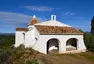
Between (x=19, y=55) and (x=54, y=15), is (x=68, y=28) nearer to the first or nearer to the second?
(x=54, y=15)

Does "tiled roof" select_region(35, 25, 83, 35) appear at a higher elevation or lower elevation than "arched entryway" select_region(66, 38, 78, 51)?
higher

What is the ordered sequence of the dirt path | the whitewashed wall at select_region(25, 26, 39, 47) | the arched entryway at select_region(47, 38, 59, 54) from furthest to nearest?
the arched entryway at select_region(47, 38, 59, 54) < the whitewashed wall at select_region(25, 26, 39, 47) < the dirt path

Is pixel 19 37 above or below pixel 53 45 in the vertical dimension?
above

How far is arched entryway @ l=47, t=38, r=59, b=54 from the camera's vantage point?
2941 cm

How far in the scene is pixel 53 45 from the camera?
99.3 feet

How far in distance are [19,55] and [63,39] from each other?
30.6ft

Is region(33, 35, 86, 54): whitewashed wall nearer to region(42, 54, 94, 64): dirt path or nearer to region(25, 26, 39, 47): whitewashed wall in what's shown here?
region(25, 26, 39, 47): whitewashed wall

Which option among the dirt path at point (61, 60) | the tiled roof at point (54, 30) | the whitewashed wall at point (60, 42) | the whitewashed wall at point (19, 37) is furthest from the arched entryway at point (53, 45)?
the whitewashed wall at point (19, 37)

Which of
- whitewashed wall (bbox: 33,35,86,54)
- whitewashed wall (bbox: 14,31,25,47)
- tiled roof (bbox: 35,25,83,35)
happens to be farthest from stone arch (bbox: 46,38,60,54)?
whitewashed wall (bbox: 14,31,25,47)

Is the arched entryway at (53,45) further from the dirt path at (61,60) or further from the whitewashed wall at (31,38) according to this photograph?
the dirt path at (61,60)

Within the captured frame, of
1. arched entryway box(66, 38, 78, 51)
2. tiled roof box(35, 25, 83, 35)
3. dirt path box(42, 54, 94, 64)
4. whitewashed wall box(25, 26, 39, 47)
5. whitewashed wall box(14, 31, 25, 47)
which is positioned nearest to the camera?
dirt path box(42, 54, 94, 64)

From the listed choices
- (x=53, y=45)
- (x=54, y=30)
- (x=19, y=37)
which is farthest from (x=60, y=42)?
(x=19, y=37)

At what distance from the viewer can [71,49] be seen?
1216 inches

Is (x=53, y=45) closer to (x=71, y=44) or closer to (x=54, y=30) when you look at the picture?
(x=54, y=30)
